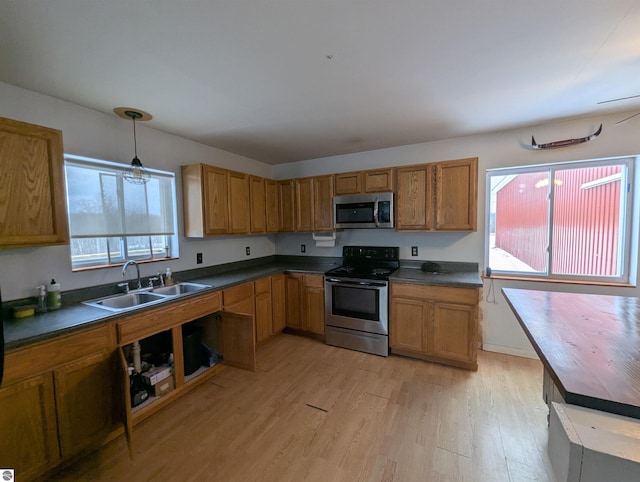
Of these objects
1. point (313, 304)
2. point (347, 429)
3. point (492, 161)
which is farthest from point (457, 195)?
point (347, 429)

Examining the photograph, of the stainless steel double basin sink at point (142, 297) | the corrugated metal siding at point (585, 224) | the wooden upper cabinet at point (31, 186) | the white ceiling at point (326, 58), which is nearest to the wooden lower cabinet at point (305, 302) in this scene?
the stainless steel double basin sink at point (142, 297)

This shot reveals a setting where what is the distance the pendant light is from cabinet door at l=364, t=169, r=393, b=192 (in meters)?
2.35

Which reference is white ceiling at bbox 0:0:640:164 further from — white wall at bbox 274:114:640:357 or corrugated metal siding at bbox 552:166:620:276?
corrugated metal siding at bbox 552:166:620:276

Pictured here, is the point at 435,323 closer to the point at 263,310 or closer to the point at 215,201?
the point at 263,310

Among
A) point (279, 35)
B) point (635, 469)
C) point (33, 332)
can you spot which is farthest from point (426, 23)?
point (33, 332)

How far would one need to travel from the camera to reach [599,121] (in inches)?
103

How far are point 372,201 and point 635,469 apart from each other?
2786mm

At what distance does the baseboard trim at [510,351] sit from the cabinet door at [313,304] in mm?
1949

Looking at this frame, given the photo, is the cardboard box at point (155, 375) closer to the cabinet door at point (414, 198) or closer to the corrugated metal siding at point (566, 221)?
the cabinet door at point (414, 198)

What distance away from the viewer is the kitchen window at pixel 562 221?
2.67 metres

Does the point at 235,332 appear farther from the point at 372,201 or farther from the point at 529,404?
the point at 529,404

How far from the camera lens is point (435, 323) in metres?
2.79

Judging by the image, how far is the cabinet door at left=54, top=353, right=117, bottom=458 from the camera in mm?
1620

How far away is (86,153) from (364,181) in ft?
8.96
